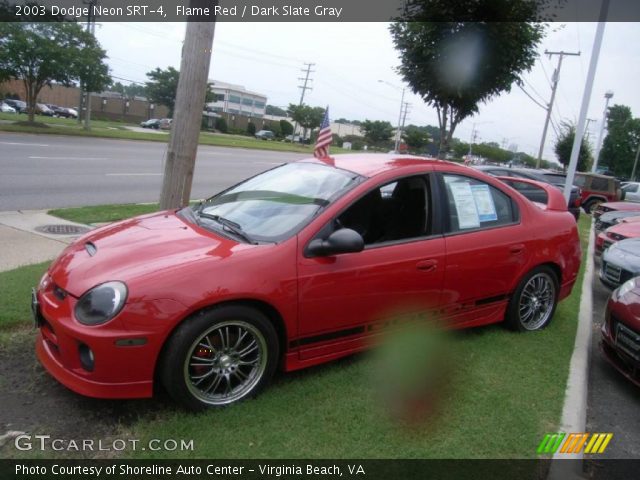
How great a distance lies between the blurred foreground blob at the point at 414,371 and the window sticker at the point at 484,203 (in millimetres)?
1045

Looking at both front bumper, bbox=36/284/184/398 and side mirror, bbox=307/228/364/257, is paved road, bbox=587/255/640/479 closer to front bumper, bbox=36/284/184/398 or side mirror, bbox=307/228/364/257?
side mirror, bbox=307/228/364/257

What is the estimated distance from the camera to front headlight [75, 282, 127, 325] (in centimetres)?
275

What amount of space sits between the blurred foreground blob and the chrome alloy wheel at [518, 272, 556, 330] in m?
0.98

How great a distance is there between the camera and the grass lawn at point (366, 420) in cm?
280

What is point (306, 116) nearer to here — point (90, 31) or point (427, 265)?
point (90, 31)

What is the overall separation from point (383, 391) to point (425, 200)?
59.4 inches

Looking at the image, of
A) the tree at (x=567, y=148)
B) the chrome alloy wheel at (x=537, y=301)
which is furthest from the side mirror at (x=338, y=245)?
the tree at (x=567, y=148)

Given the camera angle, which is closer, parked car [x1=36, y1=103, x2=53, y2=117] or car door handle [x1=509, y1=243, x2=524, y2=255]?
car door handle [x1=509, y1=243, x2=524, y2=255]

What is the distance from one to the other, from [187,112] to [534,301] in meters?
3.77

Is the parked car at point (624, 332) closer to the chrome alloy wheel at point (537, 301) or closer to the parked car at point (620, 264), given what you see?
the chrome alloy wheel at point (537, 301)

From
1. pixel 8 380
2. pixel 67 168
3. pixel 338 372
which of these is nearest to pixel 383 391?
pixel 338 372

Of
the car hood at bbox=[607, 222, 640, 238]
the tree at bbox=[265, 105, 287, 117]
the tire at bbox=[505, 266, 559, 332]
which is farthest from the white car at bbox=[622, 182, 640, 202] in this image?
the tree at bbox=[265, 105, 287, 117]

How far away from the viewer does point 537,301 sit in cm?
491

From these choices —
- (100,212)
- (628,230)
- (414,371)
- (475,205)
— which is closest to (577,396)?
(414,371)
